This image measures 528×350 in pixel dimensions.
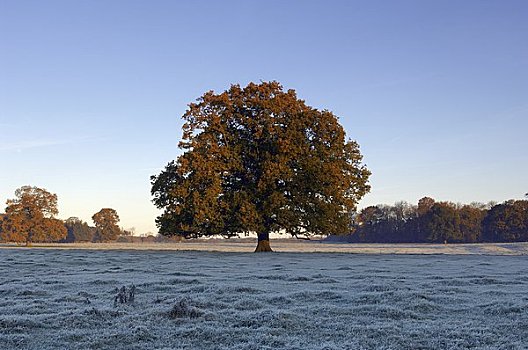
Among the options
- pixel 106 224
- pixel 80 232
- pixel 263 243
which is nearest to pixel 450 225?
pixel 263 243

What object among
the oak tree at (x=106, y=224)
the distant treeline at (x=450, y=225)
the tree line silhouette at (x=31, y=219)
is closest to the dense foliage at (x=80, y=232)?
the oak tree at (x=106, y=224)

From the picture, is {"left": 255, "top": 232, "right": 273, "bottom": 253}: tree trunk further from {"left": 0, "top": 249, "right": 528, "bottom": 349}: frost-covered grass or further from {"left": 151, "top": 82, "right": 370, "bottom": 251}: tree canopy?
{"left": 0, "top": 249, "right": 528, "bottom": 349}: frost-covered grass

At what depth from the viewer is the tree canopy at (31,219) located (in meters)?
72.2

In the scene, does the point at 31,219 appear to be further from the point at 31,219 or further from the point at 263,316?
the point at 263,316

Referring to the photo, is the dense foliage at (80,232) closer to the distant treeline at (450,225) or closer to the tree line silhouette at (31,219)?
the tree line silhouette at (31,219)

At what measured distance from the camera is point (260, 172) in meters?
40.7

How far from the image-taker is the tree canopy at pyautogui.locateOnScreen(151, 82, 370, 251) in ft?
125

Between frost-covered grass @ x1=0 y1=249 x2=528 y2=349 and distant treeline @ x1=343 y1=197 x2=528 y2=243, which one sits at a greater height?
distant treeline @ x1=343 y1=197 x2=528 y2=243

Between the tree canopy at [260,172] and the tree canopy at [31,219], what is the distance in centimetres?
3965

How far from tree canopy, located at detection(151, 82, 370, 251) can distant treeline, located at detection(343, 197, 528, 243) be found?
4837 centimetres

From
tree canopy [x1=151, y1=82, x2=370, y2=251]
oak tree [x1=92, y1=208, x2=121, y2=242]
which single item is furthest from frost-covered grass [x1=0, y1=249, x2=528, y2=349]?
oak tree [x1=92, y1=208, x2=121, y2=242]

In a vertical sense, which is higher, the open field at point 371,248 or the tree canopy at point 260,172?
the tree canopy at point 260,172

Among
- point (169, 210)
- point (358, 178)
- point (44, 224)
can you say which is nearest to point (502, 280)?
point (358, 178)

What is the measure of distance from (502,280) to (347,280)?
588 centimetres
